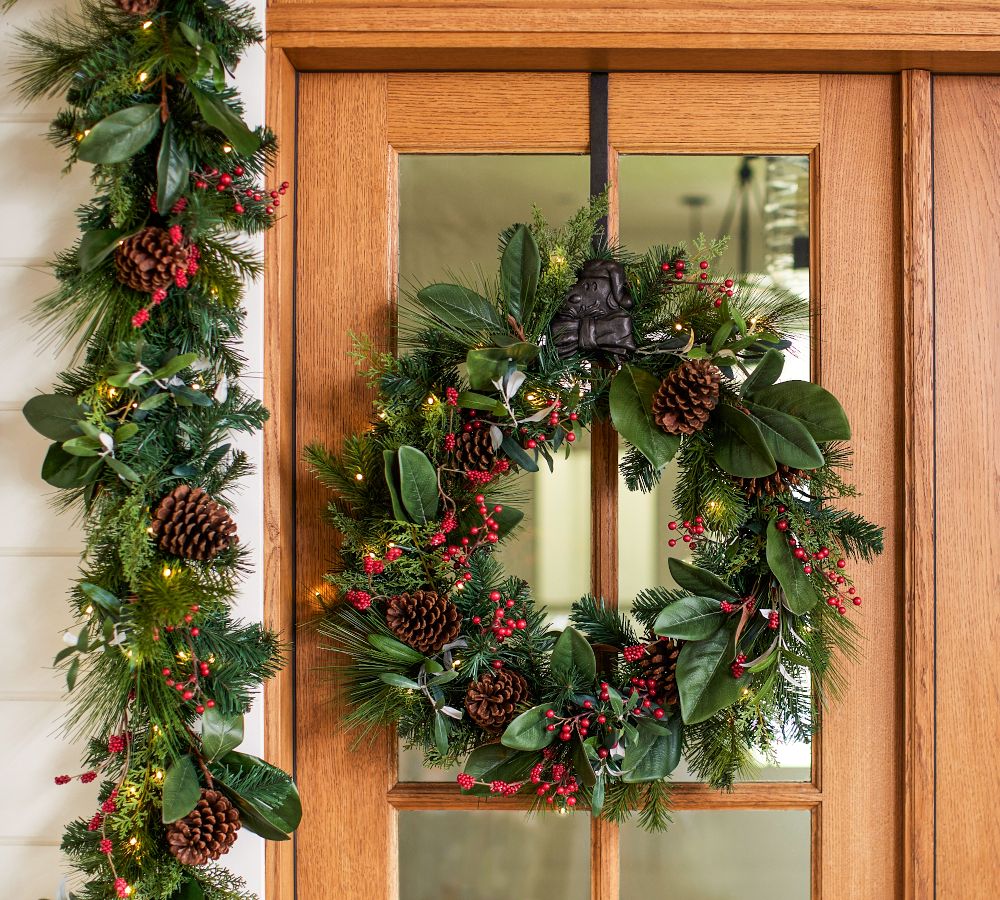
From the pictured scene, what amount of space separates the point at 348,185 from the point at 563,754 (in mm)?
756

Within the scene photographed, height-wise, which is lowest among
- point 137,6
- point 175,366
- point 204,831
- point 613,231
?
point 204,831

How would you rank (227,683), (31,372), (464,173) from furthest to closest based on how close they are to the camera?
(464,173), (31,372), (227,683)

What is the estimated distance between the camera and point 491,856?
0.99m

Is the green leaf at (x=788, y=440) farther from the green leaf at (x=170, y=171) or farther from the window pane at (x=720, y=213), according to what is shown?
the green leaf at (x=170, y=171)

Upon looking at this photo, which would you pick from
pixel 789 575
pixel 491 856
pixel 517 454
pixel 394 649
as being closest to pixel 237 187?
pixel 517 454

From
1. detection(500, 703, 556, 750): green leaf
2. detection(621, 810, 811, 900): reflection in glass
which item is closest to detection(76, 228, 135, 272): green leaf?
detection(500, 703, 556, 750): green leaf

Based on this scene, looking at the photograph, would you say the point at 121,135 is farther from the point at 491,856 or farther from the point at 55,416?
the point at 491,856

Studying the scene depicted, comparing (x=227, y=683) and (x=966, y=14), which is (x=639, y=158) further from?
(x=227, y=683)

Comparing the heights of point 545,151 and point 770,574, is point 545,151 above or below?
above

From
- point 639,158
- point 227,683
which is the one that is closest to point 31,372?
point 227,683

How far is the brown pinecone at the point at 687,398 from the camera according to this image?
31.8 inches

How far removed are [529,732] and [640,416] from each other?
38 cm

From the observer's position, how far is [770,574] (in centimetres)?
86

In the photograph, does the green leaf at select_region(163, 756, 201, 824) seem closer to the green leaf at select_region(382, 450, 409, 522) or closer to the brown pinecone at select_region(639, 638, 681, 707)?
the green leaf at select_region(382, 450, 409, 522)
